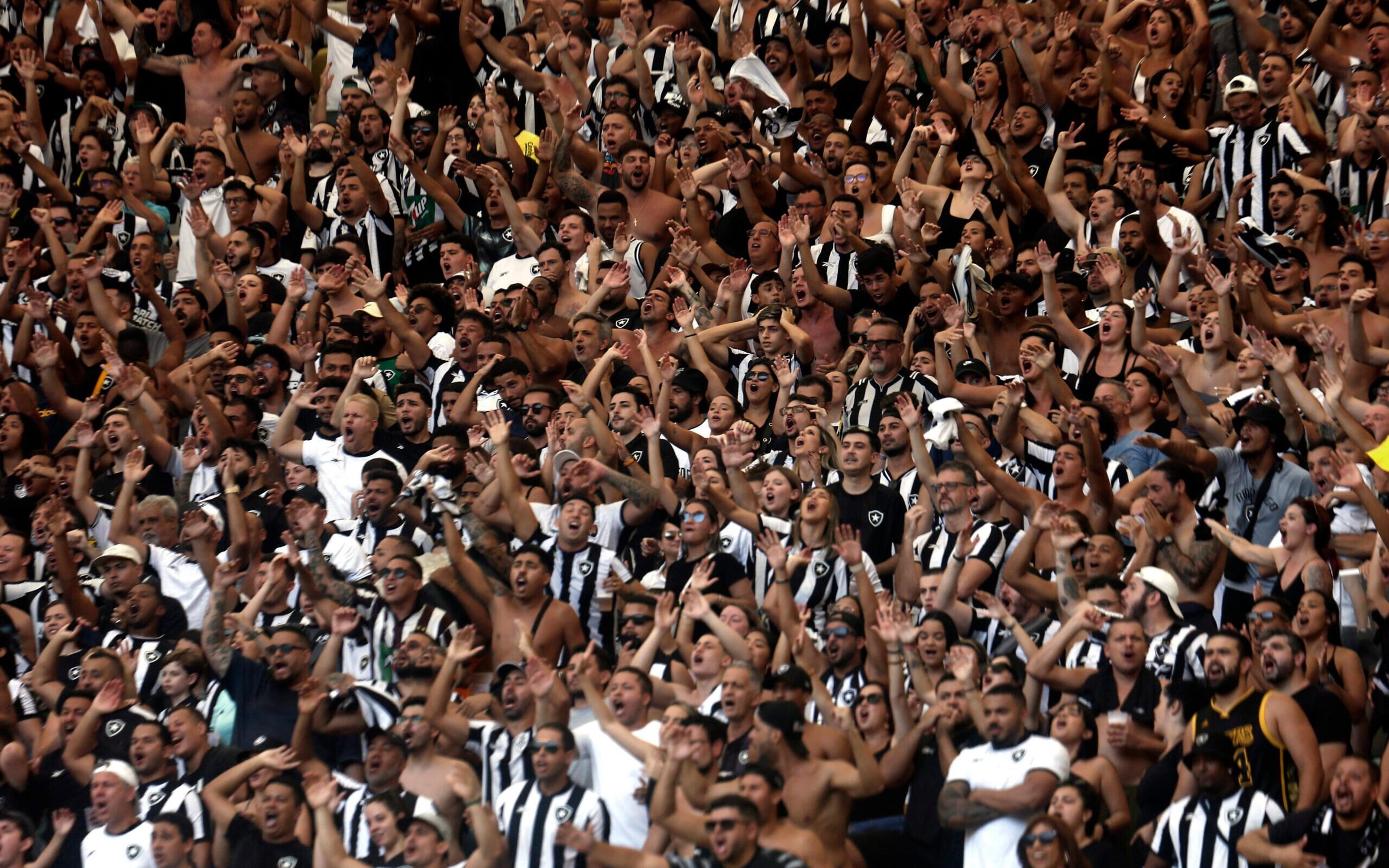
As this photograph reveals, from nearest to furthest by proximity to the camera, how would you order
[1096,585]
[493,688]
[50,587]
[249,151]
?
[1096,585] < [493,688] < [50,587] < [249,151]

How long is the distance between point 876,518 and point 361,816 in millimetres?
2929

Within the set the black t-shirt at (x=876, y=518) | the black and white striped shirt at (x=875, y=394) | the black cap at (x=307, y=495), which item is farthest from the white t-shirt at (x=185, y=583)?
the black and white striped shirt at (x=875, y=394)

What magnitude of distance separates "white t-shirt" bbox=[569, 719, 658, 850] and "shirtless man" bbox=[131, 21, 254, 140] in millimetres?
7841

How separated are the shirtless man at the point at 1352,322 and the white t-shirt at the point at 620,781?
12.8 ft

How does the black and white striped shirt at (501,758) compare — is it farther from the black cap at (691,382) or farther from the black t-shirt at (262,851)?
the black cap at (691,382)

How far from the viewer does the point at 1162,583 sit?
9305 mm

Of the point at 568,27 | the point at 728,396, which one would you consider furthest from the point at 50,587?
the point at 568,27

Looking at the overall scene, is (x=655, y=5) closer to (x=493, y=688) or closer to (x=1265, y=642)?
(x=493, y=688)

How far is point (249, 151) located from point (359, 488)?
4.48m

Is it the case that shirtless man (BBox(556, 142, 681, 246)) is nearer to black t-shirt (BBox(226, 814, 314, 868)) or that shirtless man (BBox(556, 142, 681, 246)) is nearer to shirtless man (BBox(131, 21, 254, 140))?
shirtless man (BBox(131, 21, 254, 140))

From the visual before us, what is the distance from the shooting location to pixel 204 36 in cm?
1584

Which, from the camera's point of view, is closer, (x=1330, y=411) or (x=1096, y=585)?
(x=1096, y=585)

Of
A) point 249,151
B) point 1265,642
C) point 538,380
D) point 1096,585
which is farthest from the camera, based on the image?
point 249,151

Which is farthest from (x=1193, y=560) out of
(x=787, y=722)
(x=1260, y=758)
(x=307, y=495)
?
(x=307, y=495)
